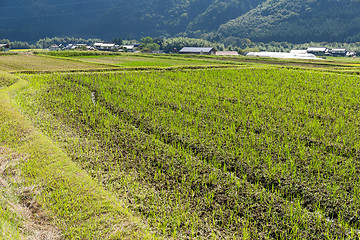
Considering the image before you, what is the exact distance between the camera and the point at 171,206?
6523mm

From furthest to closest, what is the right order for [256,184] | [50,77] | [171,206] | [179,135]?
[50,77], [179,135], [256,184], [171,206]

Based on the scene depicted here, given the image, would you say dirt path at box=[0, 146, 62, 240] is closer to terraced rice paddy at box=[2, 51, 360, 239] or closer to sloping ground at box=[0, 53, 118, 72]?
terraced rice paddy at box=[2, 51, 360, 239]

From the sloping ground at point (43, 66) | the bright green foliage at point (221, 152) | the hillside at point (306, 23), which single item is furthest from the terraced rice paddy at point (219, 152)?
the hillside at point (306, 23)

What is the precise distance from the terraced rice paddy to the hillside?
386 feet

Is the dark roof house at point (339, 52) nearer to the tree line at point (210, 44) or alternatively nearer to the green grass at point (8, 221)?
the tree line at point (210, 44)

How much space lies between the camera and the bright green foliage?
6098 mm

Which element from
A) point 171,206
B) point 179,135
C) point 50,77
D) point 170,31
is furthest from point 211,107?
point 170,31

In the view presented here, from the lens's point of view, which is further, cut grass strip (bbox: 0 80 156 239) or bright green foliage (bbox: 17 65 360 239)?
bright green foliage (bbox: 17 65 360 239)

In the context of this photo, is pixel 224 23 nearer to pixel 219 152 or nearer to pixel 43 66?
pixel 43 66

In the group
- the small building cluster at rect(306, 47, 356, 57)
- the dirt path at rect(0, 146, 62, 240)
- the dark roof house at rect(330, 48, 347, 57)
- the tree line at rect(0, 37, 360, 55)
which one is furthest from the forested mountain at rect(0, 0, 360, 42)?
the dirt path at rect(0, 146, 62, 240)

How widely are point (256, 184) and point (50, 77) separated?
2089 cm

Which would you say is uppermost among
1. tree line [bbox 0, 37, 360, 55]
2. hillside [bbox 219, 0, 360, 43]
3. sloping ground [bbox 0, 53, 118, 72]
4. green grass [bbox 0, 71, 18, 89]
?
hillside [bbox 219, 0, 360, 43]

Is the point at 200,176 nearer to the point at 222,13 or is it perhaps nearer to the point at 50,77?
the point at 50,77

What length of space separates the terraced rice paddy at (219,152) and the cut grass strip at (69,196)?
1.34 ft
